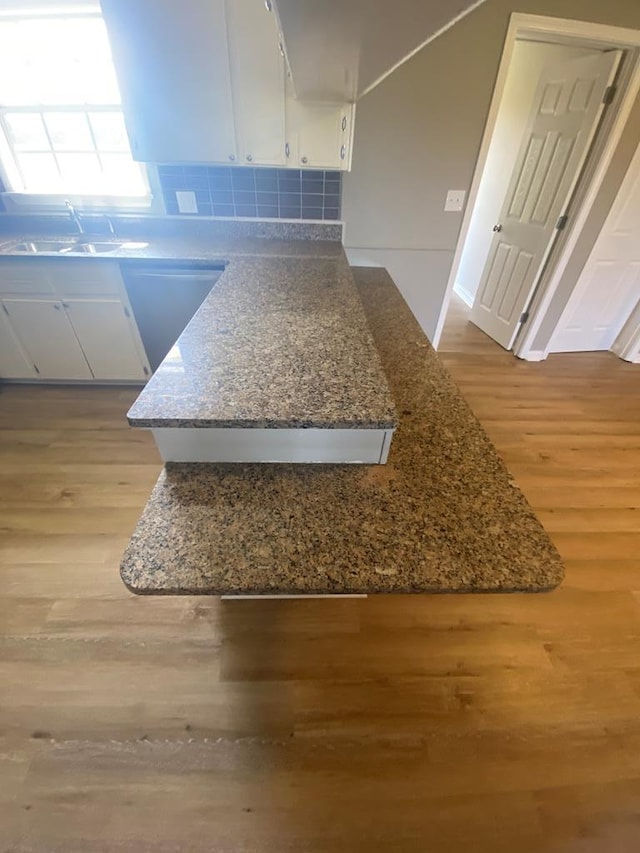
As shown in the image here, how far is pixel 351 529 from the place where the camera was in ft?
2.54

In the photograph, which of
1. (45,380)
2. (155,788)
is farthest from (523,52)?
(155,788)

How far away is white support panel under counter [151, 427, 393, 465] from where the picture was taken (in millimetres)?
865

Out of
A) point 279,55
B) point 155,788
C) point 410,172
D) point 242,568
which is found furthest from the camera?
point 410,172

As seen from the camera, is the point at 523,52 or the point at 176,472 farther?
the point at 523,52

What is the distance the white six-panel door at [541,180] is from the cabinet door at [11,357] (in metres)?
3.75

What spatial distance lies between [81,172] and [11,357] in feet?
4.38

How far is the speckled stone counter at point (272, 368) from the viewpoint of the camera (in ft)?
2.76

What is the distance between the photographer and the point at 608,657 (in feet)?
4.43

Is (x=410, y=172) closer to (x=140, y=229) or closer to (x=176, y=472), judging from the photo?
(x=140, y=229)

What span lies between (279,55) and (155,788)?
2.81 m

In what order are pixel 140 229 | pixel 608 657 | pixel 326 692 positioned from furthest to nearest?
1. pixel 140 229
2. pixel 608 657
3. pixel 326 692

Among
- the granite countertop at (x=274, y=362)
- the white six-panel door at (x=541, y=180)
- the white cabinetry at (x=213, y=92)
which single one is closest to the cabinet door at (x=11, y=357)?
the white cabinetry at (x=213, y=92)

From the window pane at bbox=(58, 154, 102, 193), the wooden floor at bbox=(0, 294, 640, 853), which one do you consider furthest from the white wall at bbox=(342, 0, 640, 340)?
the wooden floor at bbox=(0, 294, 640, 853)

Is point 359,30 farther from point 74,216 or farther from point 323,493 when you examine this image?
point 74,216
